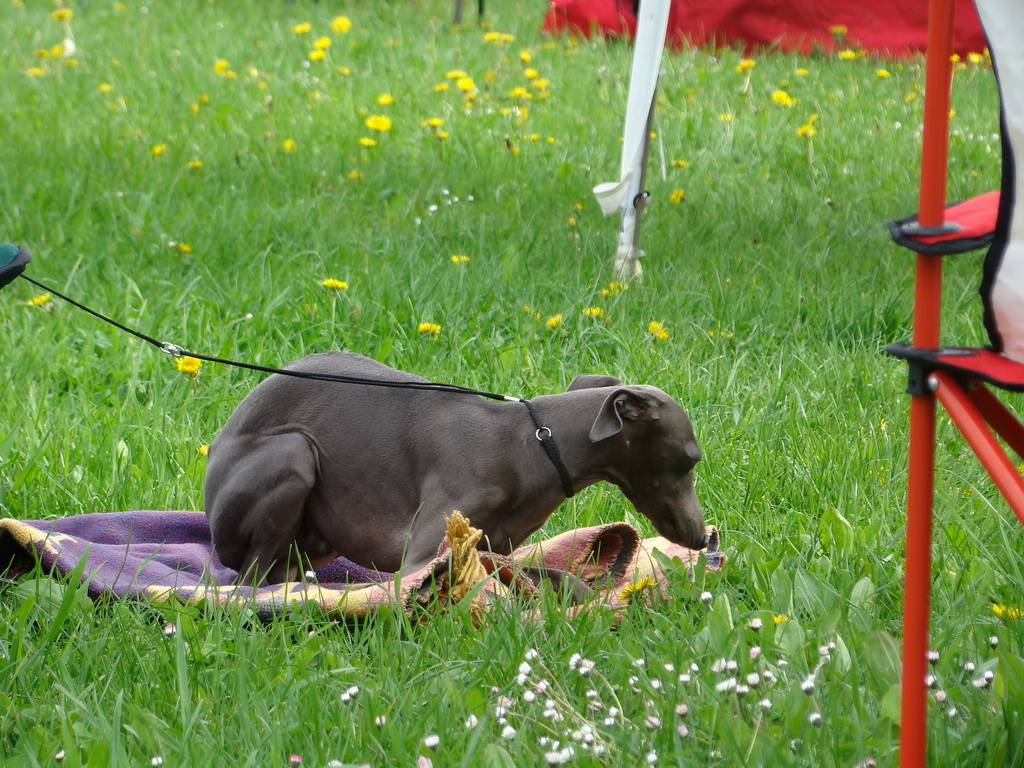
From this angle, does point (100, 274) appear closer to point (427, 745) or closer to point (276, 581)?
point (276, 581)

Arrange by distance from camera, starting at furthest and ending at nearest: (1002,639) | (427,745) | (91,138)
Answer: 1. (91,138)
2. (1002,639)
3. (427,745)

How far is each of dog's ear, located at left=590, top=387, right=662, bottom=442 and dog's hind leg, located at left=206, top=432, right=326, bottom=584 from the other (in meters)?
0.65

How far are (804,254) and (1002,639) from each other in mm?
2942

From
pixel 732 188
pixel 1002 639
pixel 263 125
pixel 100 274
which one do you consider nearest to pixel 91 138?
pixel 263 125

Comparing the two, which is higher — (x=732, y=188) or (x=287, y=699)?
(x=732, y=188)

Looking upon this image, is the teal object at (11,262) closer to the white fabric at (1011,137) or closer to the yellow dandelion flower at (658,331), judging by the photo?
the white fabric at (1011,137)

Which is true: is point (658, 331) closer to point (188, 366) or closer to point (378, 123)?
point (188, 366)

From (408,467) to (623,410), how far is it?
1.66ft

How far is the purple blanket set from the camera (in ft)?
7.51

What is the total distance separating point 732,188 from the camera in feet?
18.7

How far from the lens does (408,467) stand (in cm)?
254

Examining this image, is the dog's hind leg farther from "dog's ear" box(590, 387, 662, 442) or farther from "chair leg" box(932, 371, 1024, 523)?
"chair leg" box(932, 371, 1024, 523)

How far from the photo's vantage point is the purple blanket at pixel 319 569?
7.51 feet

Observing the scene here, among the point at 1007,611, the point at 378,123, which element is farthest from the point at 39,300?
the point at 1007,611
